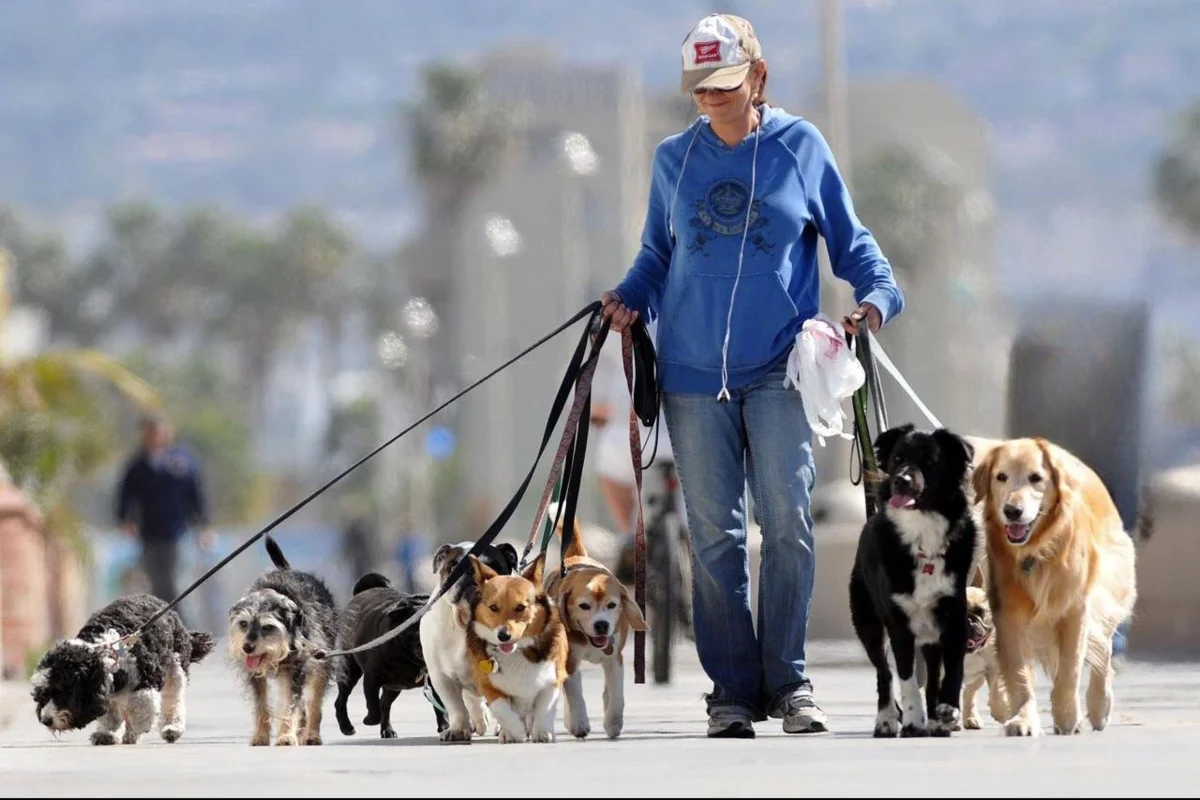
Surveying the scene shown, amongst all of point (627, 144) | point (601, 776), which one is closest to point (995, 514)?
point (601, 776)

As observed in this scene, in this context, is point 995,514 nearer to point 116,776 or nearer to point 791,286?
point 791,286

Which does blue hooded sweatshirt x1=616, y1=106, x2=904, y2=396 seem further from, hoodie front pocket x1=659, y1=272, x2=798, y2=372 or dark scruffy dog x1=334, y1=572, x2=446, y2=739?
dark scruffy dog x1=334, y1=572, x2=446, y2=739

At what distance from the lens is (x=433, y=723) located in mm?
11328

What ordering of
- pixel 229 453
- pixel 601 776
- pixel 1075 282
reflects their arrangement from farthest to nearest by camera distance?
pixel 229 453
pixel 1075 282
pixel 601 776

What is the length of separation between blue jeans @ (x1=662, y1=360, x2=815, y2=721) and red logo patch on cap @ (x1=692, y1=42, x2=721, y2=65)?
3.50ft

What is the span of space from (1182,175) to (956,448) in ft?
344

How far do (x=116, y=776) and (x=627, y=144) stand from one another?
125 meters

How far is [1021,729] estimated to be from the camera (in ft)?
29.5

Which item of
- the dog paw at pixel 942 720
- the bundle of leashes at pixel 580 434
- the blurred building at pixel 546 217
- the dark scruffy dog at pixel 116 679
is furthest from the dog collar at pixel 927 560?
the blurred building at pixel 546 217

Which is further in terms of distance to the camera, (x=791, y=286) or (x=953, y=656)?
(x=791, y=286)

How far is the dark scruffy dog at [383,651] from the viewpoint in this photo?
10.2m

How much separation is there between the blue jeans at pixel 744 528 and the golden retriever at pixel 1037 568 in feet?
2.27

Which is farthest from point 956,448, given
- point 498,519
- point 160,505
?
point 160,505

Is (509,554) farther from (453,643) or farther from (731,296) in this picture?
(731,296)
